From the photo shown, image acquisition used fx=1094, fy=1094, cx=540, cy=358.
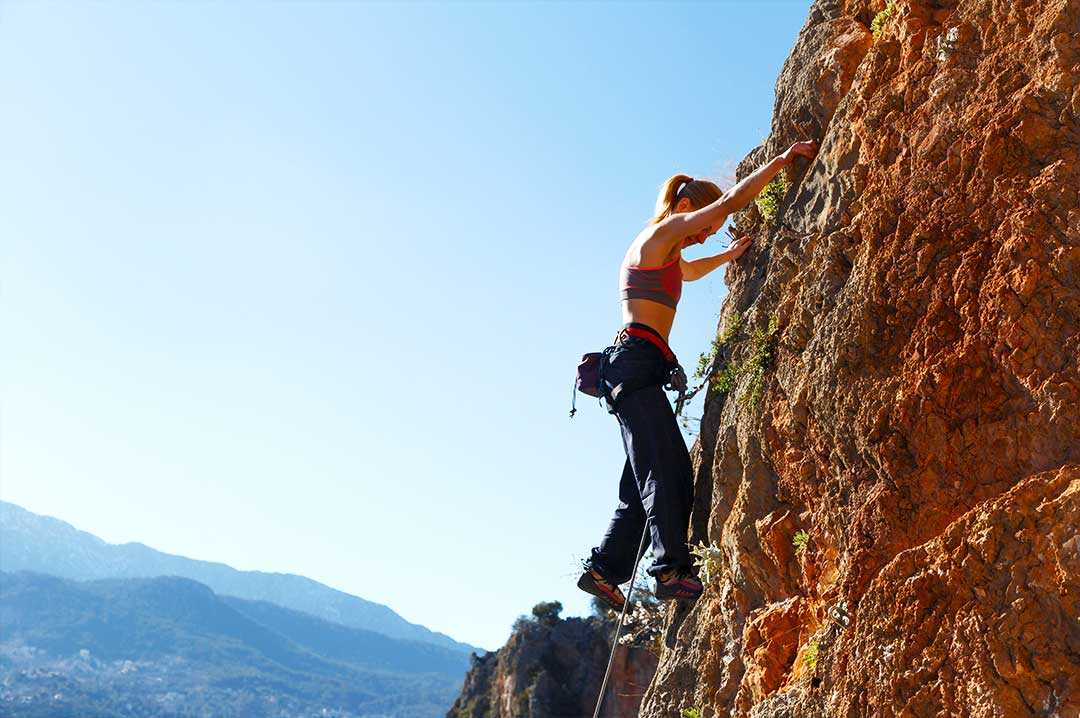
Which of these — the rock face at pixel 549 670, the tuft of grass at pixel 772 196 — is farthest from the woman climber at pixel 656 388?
the rock face at pixel 549 670

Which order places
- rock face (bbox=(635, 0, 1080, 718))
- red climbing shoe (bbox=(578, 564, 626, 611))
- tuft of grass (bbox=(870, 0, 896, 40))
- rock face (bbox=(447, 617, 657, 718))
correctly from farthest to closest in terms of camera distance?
1. rock face (bbox=(447, 617, 657, 718))
2. red climbing shoe (bbox=(578, 564, 626, 611))
3. tuft of grass (bbox=(870, 0, 896, 40))
4. rock face (bbox=(635, 0, 1080, 718))

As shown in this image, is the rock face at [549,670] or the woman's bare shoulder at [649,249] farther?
the rock face at [549,670]

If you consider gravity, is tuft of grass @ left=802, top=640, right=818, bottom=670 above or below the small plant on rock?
below

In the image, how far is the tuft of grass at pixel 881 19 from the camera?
21.7 ft

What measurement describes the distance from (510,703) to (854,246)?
159 ft

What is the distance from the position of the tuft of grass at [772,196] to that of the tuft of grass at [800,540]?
7.33 feet

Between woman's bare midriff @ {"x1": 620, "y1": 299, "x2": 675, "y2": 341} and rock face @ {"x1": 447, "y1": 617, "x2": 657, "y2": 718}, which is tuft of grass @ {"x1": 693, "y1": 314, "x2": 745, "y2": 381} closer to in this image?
woman's bare midriff @ {"x1": 620, "y1": 299, "x2": 675, "y2": 341}

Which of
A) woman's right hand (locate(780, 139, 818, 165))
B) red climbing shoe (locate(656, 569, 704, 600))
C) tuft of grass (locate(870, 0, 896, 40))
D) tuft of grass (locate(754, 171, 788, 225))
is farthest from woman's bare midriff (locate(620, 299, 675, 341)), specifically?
tuft of grass (locate(870, 0, 896, 40))

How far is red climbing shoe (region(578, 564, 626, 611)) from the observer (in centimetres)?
766

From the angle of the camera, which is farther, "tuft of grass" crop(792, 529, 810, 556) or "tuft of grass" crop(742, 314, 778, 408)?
"tuft of grass" crop(742, 314, 778, 408)

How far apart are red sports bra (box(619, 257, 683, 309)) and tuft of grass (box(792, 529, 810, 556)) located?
6.52 ft

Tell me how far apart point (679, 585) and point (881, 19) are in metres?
3.75

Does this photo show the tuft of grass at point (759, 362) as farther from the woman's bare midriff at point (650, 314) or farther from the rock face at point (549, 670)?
the rock face at point (549, 670)

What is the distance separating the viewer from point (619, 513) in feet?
25.5
